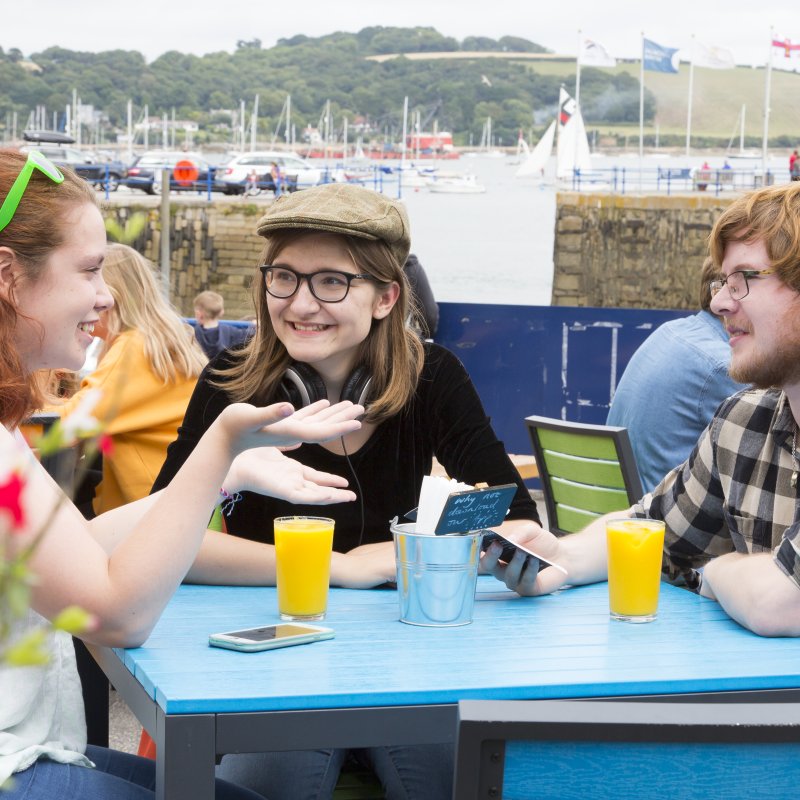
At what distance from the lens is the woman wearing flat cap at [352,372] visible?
2305 mm

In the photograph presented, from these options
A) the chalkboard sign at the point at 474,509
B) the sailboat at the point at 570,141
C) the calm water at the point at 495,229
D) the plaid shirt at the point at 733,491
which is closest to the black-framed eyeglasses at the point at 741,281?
the plaid shirt at the point at 733,491

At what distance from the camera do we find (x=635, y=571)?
175cm

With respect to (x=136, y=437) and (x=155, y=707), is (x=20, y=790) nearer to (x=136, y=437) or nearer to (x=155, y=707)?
(x=155, y=707)

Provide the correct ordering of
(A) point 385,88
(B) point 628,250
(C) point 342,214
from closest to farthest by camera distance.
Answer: (C) point 342,214 → (B) point 628,250 → (A) point 385,88

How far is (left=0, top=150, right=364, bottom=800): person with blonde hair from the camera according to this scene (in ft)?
4.56

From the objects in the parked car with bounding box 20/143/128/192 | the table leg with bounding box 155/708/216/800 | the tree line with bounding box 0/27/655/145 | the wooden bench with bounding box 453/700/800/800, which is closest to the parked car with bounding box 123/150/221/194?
the parked car with bounding box 20/143/128/192

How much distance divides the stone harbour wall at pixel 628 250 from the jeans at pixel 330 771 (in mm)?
25592

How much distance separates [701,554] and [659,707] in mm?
1315

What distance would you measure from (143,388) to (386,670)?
2.10 metres

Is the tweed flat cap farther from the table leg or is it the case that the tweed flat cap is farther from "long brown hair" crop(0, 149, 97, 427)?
the table leg

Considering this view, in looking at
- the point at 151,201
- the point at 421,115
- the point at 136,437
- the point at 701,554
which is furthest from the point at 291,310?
the point at 421,115

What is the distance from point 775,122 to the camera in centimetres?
9938

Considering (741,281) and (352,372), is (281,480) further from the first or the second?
(741,281)

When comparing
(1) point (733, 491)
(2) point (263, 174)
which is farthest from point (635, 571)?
(2) point (263, 174)
